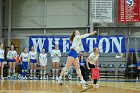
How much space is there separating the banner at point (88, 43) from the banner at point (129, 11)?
208 cm

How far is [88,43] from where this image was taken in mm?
22609

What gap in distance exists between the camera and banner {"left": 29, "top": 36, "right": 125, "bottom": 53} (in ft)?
72.5

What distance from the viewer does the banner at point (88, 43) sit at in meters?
22.1

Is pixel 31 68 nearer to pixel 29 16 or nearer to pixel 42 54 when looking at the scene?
pixel 42 54

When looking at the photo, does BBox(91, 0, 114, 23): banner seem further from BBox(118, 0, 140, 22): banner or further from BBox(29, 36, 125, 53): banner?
BBox(29, 36, 125, 53): banner

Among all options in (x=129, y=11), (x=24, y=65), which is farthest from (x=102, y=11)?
(x=24, y=65)

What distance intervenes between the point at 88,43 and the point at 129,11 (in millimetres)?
3938

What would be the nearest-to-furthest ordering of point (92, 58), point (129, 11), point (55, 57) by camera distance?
1. point (92, 58)
2. point (55, 57)
3. point (129, 11)

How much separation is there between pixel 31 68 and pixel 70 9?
7.15 meters

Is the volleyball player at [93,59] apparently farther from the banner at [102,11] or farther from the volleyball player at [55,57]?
the banner at [102,11]

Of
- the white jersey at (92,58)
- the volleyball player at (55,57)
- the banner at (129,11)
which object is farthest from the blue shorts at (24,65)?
the white jersey at (92,58)

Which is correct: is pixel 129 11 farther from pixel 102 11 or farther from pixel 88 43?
pixel 88 43

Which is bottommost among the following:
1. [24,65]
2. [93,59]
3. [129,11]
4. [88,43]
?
[24,65]

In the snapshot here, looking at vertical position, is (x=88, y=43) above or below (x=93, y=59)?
above
